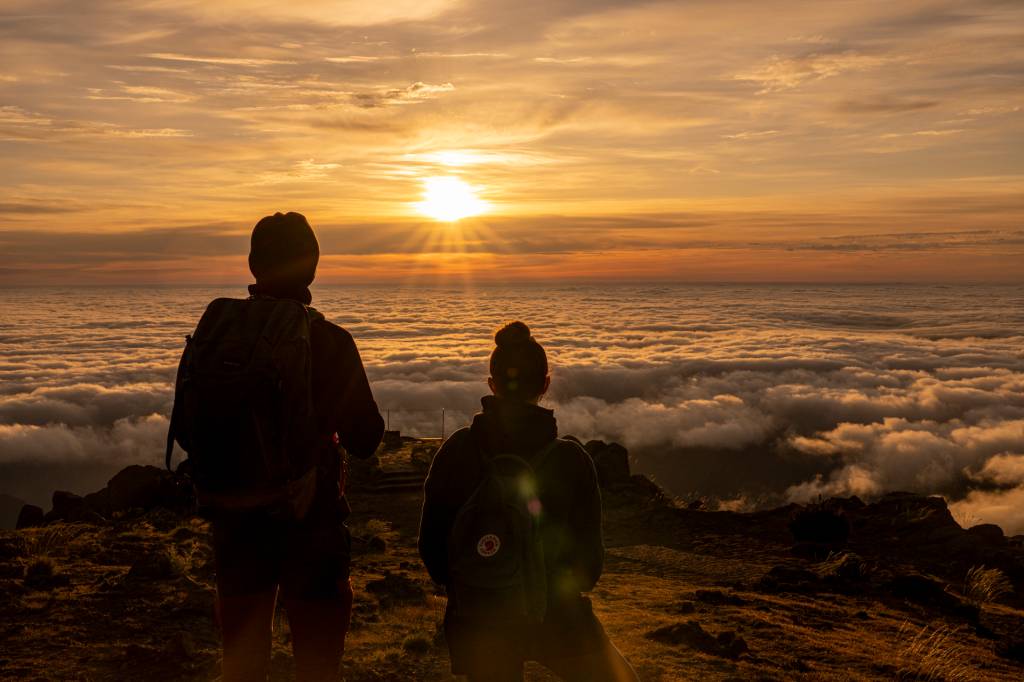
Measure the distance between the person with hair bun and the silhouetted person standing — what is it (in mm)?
316

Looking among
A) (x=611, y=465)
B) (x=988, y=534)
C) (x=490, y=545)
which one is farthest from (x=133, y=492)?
(x=988, y=534)

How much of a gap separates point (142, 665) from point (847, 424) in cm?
10522

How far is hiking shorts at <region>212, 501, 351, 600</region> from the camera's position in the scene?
2570 mm

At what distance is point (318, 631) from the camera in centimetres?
261

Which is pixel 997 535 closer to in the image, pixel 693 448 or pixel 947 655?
pixel 947 655

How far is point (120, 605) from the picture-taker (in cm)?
616

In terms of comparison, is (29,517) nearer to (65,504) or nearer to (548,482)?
(65,504)

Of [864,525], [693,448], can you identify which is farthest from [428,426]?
[864,525]

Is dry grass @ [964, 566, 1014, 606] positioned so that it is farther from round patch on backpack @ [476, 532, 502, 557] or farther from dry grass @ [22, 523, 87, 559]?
dry grass @ [22, 523, 87, 559]

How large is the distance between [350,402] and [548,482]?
0.64 meters

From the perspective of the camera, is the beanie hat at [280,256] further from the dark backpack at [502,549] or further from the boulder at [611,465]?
the boulder at [611,465]

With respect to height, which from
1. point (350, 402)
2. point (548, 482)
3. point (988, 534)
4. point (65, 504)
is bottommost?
point (988, 534)

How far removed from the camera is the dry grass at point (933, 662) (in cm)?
568

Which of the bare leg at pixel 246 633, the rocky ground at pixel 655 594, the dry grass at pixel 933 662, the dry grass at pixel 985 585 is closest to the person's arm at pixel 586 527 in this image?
the bare leg at pixel 246 633
